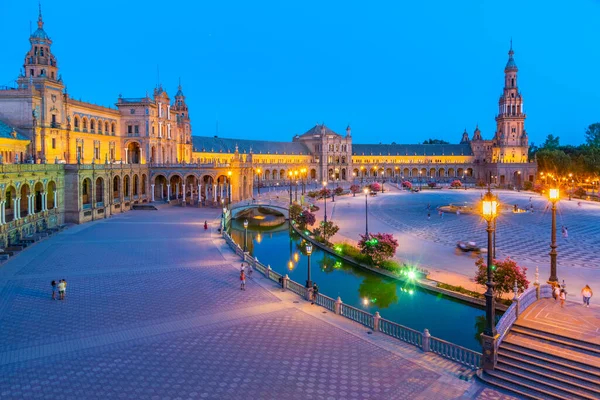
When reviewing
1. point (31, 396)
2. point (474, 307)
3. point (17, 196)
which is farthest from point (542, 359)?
point (17, 196)

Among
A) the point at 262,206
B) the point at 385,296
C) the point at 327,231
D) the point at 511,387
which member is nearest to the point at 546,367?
the point at 511,387

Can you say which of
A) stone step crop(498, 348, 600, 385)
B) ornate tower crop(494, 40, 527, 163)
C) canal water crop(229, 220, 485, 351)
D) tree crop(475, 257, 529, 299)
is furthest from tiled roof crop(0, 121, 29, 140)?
ornate tower crop(494, 40, 527, 163)

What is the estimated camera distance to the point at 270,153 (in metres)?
137

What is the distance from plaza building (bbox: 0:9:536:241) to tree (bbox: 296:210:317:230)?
15.6m

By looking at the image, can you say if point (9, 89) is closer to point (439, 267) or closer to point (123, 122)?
point (123, 122)

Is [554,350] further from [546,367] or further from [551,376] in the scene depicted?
[551,376]

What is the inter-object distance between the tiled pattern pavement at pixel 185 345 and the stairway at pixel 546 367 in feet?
3.10

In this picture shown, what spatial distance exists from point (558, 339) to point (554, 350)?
2.32 feet

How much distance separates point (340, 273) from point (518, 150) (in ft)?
370

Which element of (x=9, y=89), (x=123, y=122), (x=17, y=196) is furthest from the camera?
(x=123, y=122)

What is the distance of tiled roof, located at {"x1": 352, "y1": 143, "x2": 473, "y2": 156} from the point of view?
15600cm

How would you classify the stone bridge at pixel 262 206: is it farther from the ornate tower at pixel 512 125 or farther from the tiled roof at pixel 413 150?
the tiled roof at pixel 413 150

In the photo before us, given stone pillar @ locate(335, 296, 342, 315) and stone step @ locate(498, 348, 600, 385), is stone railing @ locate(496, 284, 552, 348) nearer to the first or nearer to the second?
stone step @ locate(498, 348, 600, 385)

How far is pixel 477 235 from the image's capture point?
49688 mm
